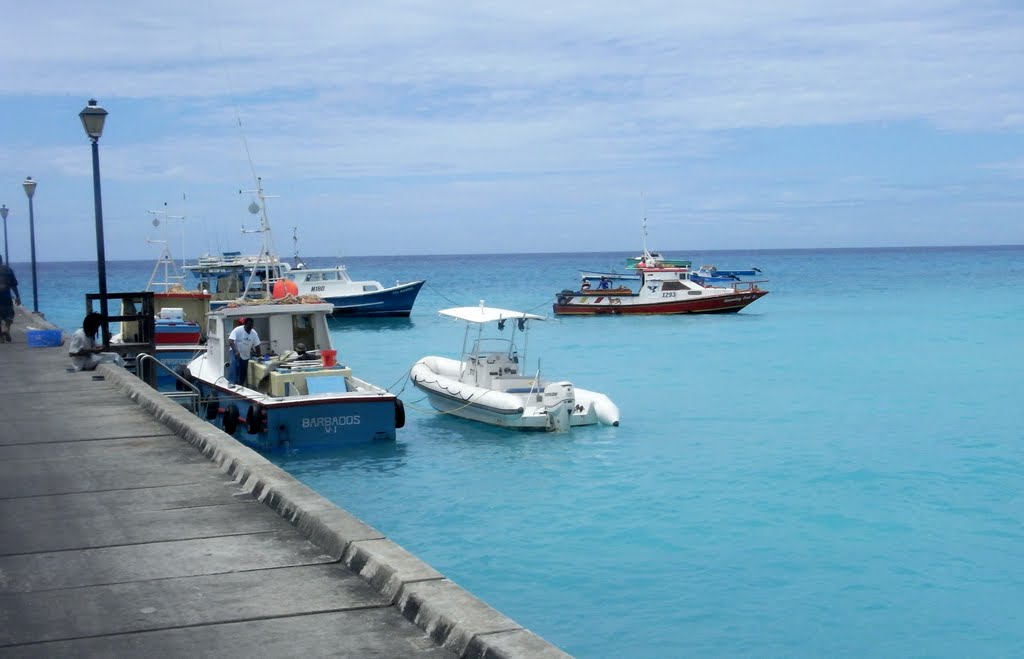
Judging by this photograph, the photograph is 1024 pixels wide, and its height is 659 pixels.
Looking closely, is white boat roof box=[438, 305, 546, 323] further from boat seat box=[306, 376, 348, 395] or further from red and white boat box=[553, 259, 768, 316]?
red and white boat box=[553, 259, 768, 316]

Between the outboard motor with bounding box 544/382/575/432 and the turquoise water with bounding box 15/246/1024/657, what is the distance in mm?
465

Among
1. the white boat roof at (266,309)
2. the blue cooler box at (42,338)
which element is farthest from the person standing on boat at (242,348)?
the blue cooler box at (42,338)

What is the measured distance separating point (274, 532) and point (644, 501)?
29.1 ft

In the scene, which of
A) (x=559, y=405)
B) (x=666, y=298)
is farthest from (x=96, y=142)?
(x=666, y=298)

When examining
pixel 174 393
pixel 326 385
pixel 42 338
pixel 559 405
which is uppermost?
pixel 42 338

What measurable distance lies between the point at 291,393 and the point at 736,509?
305 inches

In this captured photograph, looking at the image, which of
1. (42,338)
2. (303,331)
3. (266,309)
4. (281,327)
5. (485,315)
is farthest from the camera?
(42,338)

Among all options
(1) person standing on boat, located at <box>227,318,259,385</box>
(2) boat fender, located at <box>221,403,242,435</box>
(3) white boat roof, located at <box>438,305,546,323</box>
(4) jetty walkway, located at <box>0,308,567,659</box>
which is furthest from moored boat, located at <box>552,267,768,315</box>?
(4) jetty walkway, located at <box>0,308,567,659</box>

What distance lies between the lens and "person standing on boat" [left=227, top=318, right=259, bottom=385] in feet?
60.0

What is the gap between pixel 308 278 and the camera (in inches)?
1953

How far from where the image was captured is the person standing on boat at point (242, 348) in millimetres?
18297

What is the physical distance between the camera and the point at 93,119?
17.3 metres

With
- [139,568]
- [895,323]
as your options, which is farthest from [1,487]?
[895,323]

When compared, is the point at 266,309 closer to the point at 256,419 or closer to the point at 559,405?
the point at 256,419
